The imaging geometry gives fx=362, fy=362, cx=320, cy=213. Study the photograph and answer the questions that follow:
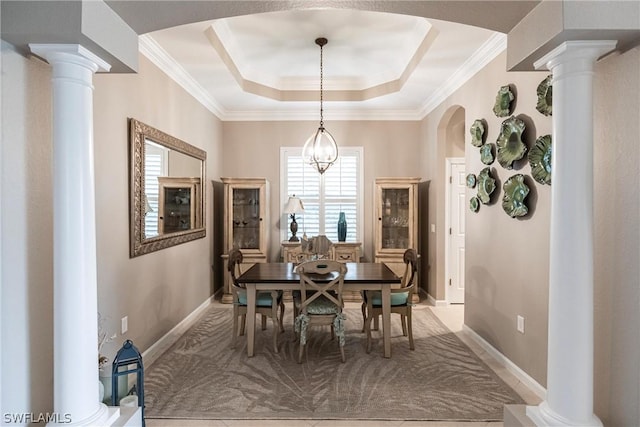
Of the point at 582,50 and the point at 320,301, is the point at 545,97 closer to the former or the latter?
the point at 582,50

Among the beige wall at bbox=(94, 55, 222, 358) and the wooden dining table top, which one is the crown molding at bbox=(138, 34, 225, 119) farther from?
the wooden dining table top

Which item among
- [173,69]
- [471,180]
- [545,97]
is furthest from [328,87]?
[545,97]

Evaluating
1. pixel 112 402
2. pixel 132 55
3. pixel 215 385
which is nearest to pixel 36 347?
pixel 112 402

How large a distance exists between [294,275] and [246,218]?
2.19m

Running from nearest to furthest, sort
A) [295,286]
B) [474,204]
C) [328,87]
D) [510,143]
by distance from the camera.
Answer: [510,143]
[295,286]
[474,204]
[328,87]

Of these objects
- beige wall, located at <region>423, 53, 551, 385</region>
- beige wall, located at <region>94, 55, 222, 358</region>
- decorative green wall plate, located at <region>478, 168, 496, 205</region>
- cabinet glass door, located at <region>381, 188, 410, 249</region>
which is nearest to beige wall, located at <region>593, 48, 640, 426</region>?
beige wall, located at <region>423, 53, 551, 385</region>

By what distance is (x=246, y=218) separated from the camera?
5355mm

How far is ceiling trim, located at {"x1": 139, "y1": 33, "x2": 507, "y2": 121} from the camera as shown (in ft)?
10.6

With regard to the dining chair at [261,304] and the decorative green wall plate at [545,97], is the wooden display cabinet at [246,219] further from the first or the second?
the decorative green wall plate at [545,97]

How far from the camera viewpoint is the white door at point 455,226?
16.5 ft

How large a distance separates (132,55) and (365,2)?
4.21 feet

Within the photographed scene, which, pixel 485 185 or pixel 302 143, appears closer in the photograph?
pixel 485 185

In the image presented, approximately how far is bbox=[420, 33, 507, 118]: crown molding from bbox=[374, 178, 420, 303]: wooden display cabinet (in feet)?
3.68

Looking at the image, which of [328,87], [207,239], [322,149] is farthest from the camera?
[328,87]
